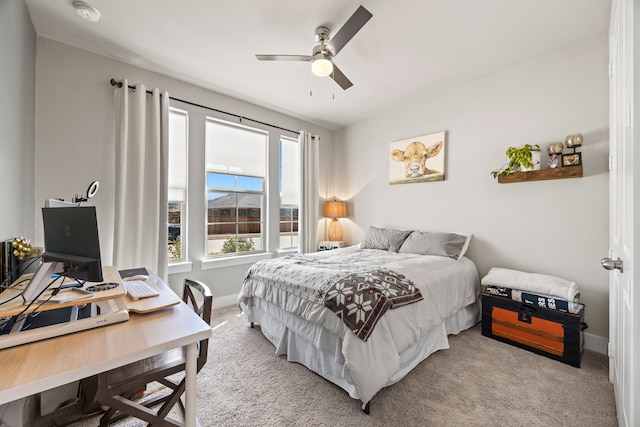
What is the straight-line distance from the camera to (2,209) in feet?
5.03

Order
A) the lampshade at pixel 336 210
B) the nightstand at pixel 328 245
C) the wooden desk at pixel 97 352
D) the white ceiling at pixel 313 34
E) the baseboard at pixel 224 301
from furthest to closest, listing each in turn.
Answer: the lampshade at pixel 336 210
the nightstand at pixel 328 245
the baseboard at pixel 224 301
the white ceiling at pixel 313 34
the wooden desk at pixel 97 352

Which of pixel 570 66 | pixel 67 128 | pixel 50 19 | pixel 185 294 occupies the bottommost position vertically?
pixel 185 294

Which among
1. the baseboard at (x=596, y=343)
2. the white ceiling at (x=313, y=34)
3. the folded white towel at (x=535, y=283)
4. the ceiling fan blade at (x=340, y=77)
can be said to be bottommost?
the baseboard at (x=596, y=343)

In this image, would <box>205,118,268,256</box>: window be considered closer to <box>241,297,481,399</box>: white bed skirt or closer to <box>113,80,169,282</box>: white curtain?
<box>113,80,169,282</box>: white curtain

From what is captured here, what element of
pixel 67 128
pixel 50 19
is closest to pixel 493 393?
pixel 67 128

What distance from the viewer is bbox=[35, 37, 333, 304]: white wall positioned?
7.72 ft

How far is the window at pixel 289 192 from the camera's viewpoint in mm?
4223

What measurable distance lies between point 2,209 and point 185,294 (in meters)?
1.13

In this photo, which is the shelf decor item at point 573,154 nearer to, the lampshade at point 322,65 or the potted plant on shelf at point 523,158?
Answer: the potted plant on shelf at point 523,158

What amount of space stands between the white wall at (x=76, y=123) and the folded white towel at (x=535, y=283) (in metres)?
3.84

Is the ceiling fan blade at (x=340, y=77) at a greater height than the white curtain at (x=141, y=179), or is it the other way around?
the ceiling fan blade at (x=340, y=77)

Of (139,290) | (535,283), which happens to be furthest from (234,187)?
(535,283)

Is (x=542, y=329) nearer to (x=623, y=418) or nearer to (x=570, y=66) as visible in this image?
(x=623, y=418)

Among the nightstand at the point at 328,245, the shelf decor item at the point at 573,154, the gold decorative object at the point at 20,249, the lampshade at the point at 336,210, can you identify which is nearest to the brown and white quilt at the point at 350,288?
the gold decorative object at the point at 20,249
